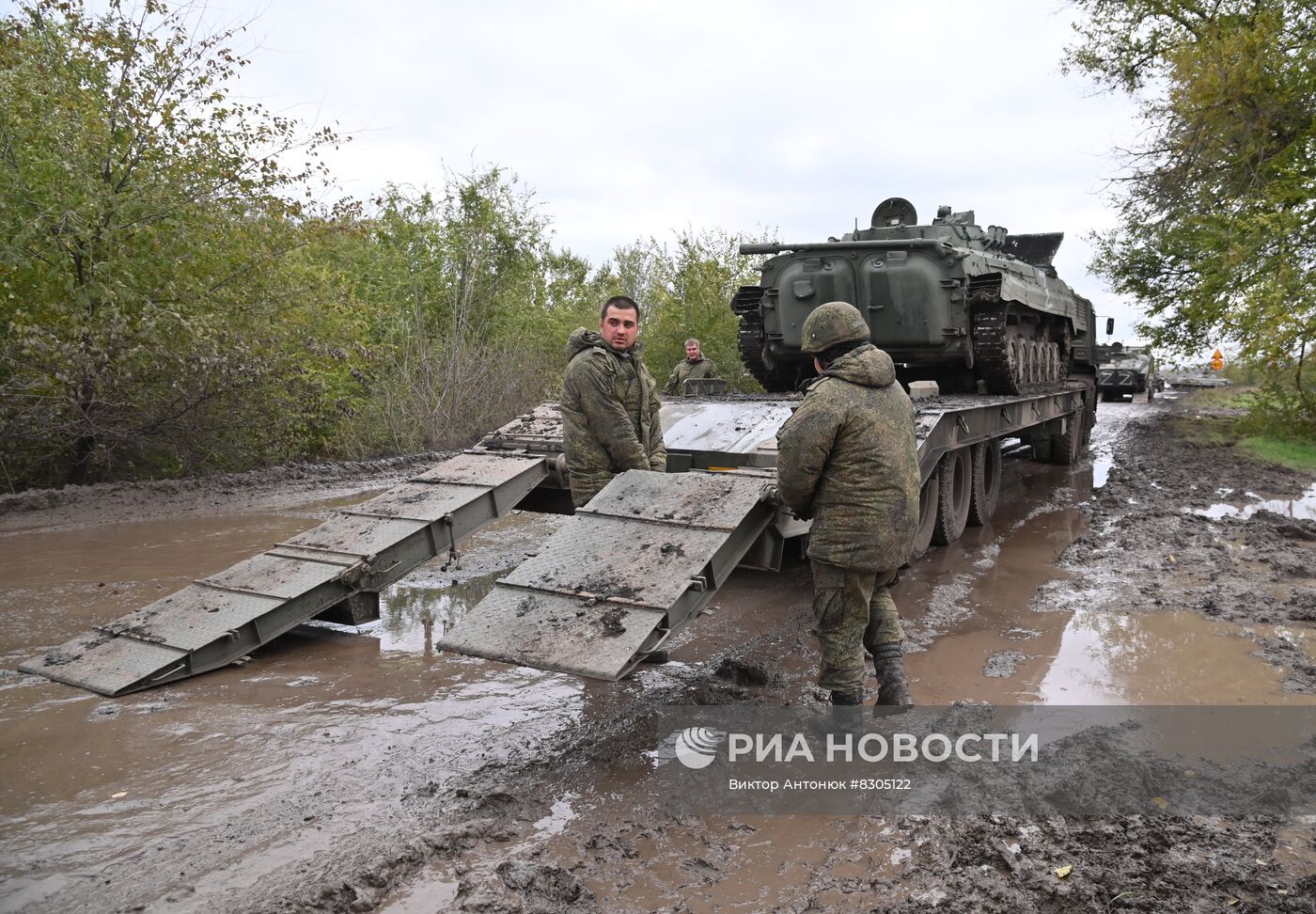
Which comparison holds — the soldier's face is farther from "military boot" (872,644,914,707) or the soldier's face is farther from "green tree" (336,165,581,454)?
"green tree" (336,165,581,454)

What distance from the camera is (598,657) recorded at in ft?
12.3

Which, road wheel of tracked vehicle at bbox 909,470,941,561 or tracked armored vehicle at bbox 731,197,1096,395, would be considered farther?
tracked armored vehicle at bbox 731,197,1096,395

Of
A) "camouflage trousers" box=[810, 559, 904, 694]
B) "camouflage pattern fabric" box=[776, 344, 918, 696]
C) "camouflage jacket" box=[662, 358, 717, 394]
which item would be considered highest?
"camouflage jacket" box=[662, 358, 717, 394]

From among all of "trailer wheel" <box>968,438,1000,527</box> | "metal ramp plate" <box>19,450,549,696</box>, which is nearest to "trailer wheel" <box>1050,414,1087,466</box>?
"trailer wheel" <box>968,438,1000,527</box>

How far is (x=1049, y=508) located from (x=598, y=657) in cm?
768

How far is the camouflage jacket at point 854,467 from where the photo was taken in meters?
3.96

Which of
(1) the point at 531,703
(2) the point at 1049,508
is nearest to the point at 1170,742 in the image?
(1) the point at 531,703

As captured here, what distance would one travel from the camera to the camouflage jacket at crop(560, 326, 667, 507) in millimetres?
5137

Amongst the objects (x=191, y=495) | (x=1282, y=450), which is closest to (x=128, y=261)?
(x=191, y=495)

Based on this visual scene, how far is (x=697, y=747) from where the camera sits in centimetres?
404

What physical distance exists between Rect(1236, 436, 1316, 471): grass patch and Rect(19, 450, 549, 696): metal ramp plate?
1146cm

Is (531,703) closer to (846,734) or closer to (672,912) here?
(846,734)

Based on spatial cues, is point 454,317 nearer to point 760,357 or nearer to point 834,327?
point 760,357

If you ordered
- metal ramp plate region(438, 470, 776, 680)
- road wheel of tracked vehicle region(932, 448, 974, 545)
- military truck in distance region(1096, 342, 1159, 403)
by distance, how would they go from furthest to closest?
1. military truck in distance region(1096, 342, 1159, 403)
2. road wheel of tracked vehicle region(932, 448, 974, 545)
3. metal ramp plate region(438, 470, 776, 680)
